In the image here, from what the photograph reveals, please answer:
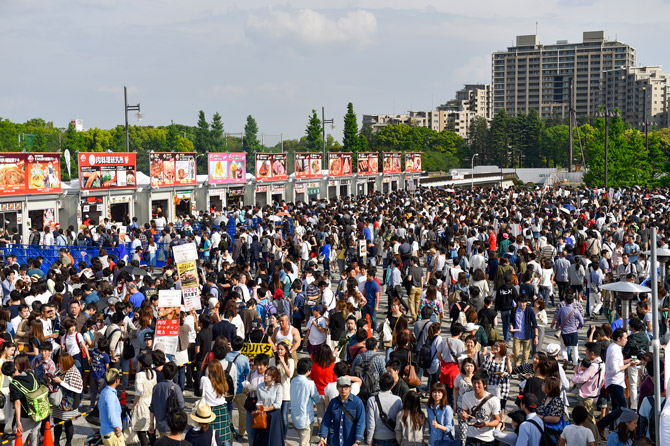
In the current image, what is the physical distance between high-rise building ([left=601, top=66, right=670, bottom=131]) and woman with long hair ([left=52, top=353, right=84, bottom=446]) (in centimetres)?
20042

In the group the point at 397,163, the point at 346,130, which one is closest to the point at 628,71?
the point at 346,130

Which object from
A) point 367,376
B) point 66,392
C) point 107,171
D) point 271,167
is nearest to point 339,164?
point 271,167

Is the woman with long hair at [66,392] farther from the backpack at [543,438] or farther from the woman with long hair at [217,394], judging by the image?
the backpack at [543,438]

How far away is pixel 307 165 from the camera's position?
44188 mm

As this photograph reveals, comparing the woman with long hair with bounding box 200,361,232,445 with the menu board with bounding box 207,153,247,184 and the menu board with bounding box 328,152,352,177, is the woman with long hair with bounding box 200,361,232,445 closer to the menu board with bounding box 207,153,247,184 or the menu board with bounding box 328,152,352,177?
the menu board with bounding box 207,153,247,184

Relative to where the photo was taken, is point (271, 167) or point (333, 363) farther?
point (271, 167)

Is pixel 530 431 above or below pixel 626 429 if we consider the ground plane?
below

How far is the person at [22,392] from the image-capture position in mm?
8320

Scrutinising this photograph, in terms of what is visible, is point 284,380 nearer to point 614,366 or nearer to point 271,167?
point 614,366

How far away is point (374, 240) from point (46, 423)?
50.0 feet

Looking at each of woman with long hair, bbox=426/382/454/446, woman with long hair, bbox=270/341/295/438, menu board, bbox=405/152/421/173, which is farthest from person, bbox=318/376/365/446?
menu board, bbox=405/152/421/173

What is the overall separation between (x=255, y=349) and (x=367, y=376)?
1939 mm

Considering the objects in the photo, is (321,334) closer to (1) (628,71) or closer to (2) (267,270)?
(2) (267,270)

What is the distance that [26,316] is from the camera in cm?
1107
